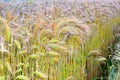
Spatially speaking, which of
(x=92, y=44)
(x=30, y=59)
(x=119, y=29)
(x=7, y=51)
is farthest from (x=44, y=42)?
(x=119, y=29)

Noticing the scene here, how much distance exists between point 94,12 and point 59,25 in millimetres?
1662

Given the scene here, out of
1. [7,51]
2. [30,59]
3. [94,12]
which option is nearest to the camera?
[7,51]

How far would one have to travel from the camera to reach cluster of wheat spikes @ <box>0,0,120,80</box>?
2.28m

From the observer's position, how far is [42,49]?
2.43m

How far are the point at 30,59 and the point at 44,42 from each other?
0.60 ft

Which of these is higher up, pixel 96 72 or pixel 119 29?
pixel 119 29

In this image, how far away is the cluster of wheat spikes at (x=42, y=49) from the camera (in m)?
2.28

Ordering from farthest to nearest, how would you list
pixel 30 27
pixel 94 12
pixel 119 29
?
pixel 119 29 < pixel 94 12 < pixel 30 27

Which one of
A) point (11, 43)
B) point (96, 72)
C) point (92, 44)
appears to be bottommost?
point (96, 72)

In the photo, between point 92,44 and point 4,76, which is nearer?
point 4,76

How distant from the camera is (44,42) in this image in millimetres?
2465

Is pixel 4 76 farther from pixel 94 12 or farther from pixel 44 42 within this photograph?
pixel 94 12

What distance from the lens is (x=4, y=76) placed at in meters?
2.19

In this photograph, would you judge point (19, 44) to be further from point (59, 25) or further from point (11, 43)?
point (59, 25)
